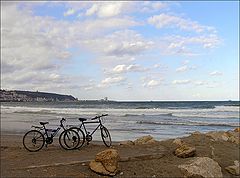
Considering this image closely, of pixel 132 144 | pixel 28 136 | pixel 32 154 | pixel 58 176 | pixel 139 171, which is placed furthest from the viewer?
pixel 132 144

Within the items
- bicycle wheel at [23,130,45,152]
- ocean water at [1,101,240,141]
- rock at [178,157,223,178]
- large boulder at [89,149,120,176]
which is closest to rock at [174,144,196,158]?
rock at [178,157,223,178]

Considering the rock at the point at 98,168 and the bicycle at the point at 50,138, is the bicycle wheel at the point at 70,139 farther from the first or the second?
the rock at the point at 98,168

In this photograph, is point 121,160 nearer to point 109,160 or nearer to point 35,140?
point 109,160

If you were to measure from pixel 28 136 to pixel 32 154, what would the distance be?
93 cm

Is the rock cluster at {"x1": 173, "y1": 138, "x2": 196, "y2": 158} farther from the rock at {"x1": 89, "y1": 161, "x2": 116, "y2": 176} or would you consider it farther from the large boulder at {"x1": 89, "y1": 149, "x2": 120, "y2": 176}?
the rock at {"x1": 89, "y1": 161, "x2": 116, "y2": 176}

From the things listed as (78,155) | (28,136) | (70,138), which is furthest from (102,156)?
(28,136)

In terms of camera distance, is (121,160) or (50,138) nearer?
(121,160)

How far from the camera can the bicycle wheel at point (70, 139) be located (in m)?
11.2

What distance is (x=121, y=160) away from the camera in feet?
30.8

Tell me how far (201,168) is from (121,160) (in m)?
1.86

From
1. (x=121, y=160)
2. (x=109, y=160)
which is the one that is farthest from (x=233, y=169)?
(x=109, y=160)

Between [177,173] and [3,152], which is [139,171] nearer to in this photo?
[177,173]

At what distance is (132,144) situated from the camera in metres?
12.4

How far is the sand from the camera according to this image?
28.6 ft
